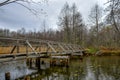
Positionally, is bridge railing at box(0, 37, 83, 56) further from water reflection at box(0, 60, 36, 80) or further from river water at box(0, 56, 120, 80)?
river water at box(0, 56, 120, 80)

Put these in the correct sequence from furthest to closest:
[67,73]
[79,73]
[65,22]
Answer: [65,22], [67,73], [79,73]

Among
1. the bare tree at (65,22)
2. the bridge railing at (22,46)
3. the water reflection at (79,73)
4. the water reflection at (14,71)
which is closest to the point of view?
the bridge railing at (22,46)

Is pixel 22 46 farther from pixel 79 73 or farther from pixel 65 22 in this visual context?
pixel 65 22

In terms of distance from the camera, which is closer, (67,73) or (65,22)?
(67,73)

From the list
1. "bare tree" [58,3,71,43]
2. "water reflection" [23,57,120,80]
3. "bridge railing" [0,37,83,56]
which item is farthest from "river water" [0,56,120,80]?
"bare tree" [58,3,71,43]

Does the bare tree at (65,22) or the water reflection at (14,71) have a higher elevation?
the bare tree at (65,22)

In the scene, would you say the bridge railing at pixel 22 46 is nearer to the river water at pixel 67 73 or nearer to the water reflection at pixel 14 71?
the water reflection at pixel 14 71

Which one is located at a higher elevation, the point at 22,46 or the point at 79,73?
Answer: the point at 22,46

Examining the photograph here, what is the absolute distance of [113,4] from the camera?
1047 centimetres

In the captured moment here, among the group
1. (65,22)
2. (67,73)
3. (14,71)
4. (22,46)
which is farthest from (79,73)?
(65,22)

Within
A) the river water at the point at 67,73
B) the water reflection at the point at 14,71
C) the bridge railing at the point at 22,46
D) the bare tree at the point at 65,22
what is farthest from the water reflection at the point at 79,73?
the bare tree at the point at 65,22

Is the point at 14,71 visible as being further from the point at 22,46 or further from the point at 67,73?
the point at 67,73

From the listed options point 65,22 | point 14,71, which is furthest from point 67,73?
point 65,22

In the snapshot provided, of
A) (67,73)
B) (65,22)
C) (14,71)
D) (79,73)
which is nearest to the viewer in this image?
(79,73)
